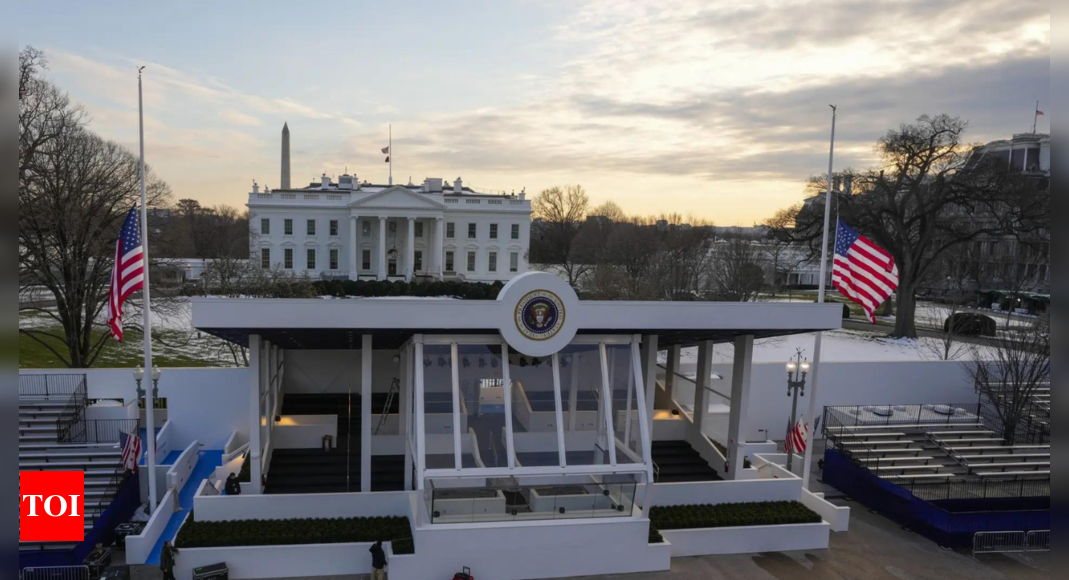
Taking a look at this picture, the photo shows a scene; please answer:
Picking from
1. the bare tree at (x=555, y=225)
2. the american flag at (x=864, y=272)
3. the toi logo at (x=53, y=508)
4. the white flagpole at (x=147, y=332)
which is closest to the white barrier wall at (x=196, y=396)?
the white flagpole at (x=147, y=332)

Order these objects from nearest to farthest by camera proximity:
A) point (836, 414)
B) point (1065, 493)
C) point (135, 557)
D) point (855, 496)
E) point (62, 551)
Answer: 1. point (1065, 493)
2. point (62, 551)
3. point (135, 557)
4. point (855, 496)
5. point (836, 414)

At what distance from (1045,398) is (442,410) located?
83.6ft

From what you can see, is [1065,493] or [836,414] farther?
[836,414]

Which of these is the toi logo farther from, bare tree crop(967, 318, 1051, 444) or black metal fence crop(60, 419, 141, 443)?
bare tree crop(967, 318, 1051, 444)

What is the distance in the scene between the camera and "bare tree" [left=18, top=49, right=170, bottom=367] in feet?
82.9

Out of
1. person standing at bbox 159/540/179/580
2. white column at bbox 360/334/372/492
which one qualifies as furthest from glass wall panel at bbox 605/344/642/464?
person standing at bbox 159/540/179/580

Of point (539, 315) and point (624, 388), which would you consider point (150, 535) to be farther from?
point (624, 388)

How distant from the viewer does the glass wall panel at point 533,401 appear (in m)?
15.9

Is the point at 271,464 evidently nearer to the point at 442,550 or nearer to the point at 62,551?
the point at 62,551

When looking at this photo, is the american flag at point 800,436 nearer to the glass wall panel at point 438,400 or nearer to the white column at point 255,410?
the glass wall panel at point 438,400

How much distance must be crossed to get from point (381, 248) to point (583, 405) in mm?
50179

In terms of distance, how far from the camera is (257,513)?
1547 cm

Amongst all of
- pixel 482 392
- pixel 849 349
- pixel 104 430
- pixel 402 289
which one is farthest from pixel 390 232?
pixel 482 392

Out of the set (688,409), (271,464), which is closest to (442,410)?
(271,464)
